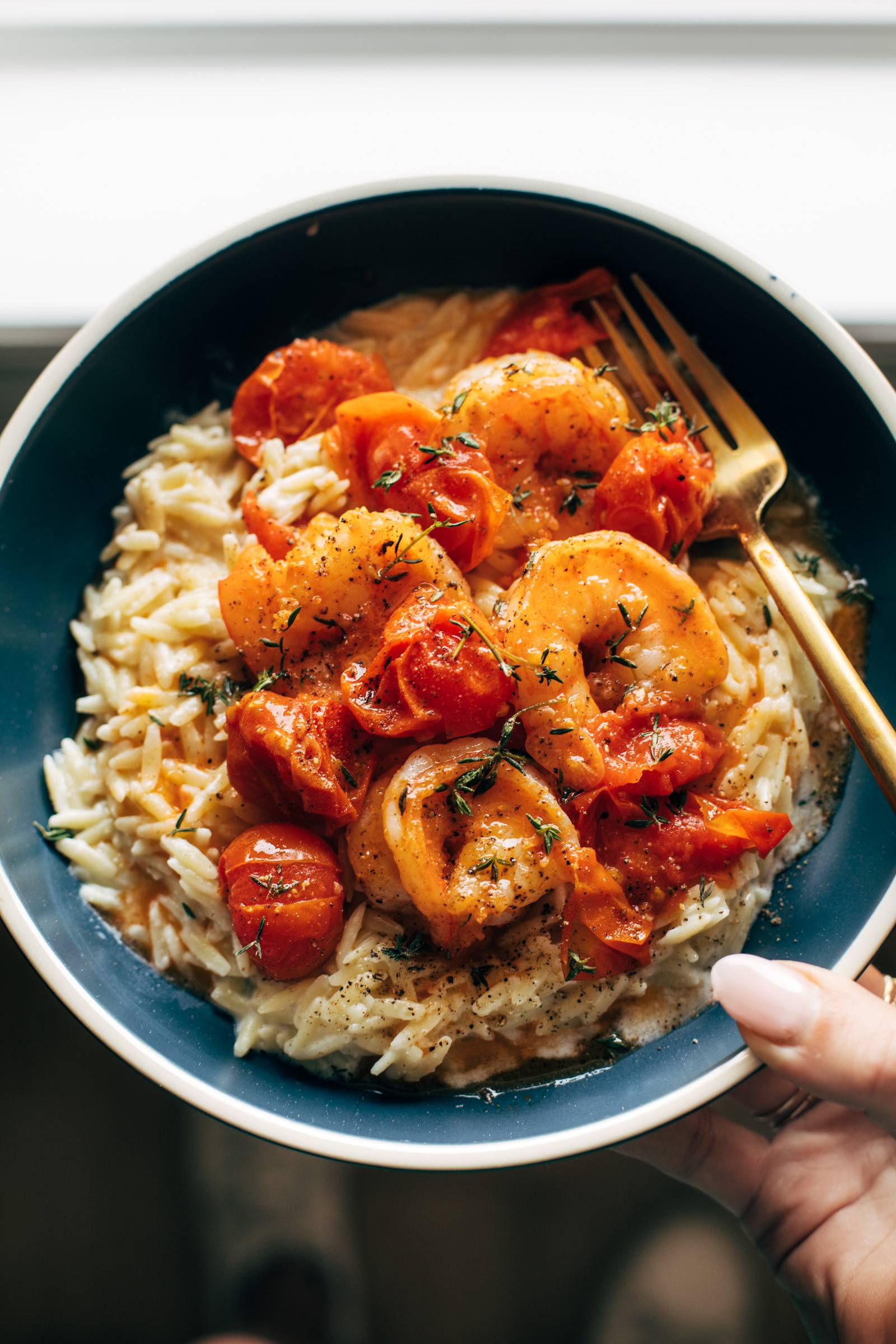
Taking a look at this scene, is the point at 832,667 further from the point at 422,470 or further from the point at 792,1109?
the point at 792,1109

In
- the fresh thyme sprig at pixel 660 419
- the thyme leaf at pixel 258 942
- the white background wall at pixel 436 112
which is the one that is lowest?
the thyme leaf at pixel 258 942

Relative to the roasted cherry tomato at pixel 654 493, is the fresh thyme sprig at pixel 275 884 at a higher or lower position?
lower

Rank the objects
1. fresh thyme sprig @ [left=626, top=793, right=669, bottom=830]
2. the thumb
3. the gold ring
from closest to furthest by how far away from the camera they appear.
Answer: the thumb → fresh thyme sprig @ [left=626, top=793, right=669, bottom=830] → the gold ring

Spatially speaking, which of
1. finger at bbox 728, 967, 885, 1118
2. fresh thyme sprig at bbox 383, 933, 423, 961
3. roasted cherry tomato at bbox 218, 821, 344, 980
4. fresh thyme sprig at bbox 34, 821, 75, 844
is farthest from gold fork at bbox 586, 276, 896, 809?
fresh thyme sprig at bbox 34, 821, 75, 844

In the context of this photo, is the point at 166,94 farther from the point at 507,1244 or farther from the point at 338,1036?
the point at 507,1244

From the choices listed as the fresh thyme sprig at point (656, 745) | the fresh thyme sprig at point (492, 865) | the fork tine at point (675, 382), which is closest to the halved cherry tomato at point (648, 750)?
the fresh thyme sprig at point (656, 745)

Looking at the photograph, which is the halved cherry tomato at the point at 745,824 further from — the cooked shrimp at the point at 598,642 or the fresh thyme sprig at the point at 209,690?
the fresh thyme sprig at the point at 209,690

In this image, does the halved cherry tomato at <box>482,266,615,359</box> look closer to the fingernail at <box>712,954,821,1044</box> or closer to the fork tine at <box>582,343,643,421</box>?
the fork tine at <box>582,343,643,421</box>

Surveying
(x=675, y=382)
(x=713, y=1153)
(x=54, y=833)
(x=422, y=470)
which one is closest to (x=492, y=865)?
(x=422, y=470)
